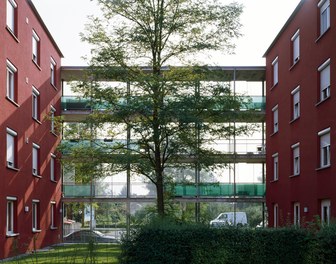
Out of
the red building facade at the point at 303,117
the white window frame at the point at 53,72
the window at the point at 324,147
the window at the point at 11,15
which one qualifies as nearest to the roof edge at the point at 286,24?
the red building facade at the point at 303,117

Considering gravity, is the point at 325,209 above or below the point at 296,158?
below

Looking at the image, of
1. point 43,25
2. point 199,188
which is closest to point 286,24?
point 199,188

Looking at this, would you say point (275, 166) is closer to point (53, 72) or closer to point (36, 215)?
point (36, 215)

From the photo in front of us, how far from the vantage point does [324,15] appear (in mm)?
22172

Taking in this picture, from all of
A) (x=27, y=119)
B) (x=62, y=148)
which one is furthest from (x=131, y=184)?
(x=62, y=148)

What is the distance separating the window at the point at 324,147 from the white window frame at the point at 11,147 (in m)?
11.7

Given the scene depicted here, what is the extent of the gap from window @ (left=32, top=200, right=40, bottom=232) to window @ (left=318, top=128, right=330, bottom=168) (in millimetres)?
12749

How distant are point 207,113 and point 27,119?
29.4 ft

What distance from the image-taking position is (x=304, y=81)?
24.6m

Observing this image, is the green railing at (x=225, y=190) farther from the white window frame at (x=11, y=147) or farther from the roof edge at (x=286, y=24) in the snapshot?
the white window frame at (x=11, y=147)

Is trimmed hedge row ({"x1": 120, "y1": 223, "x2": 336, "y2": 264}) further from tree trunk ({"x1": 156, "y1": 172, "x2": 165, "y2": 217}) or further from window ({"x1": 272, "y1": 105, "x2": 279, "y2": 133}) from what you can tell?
window ({"x1": 272, "y1": 105, "x2": 279, "y2": 133})

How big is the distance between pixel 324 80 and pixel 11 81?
1210cm

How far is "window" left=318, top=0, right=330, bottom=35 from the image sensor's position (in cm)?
2172

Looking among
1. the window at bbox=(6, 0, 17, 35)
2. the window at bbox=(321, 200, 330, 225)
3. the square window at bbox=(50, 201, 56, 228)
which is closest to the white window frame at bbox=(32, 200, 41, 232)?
the square window at bbox=(50, 201, 56, 228)
